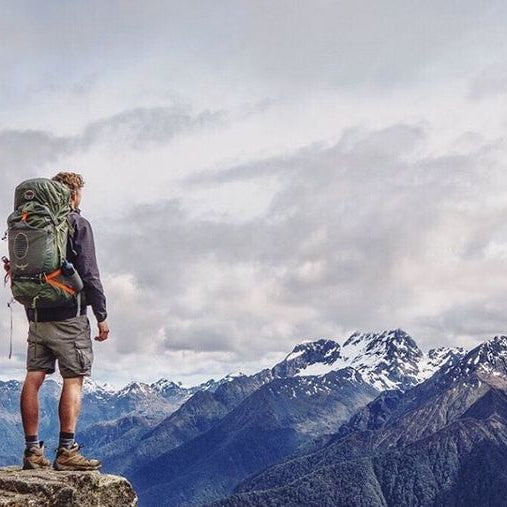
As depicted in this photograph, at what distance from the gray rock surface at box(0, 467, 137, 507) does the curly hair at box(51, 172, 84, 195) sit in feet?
20.6

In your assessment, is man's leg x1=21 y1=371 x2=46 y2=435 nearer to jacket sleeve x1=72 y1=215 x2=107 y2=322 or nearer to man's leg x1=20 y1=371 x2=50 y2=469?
man's leg x1=20 y1=371 x2=50 y2=469

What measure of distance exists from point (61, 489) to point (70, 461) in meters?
2.11

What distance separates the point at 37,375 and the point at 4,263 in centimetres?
265

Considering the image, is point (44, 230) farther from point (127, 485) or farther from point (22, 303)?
point (127, 485)

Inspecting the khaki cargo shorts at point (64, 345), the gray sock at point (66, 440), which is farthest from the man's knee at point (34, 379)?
the gray sock at point (66, 440)

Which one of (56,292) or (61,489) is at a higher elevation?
(56,292)

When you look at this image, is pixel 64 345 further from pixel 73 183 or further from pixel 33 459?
pixel 73 183

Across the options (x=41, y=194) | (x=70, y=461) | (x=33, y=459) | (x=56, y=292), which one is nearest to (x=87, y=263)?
(x=56, y=292)

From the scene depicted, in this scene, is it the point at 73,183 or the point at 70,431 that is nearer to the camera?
the point at 70,431

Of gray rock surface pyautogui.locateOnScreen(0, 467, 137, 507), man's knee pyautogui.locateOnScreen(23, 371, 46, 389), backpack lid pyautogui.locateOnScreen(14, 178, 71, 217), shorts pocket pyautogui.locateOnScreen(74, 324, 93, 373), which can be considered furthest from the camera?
man's knee pyautogui.locateOnScreen(23, 371, 46, 389)

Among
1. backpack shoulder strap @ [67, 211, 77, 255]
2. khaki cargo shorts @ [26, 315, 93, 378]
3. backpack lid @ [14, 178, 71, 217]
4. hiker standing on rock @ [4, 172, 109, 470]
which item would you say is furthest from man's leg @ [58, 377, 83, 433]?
backpack lid @ [14, 178, 71, 217]

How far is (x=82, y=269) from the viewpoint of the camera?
672 inches

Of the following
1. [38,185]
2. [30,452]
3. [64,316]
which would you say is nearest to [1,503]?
[30,452]

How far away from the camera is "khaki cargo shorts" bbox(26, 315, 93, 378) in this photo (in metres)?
17.2
